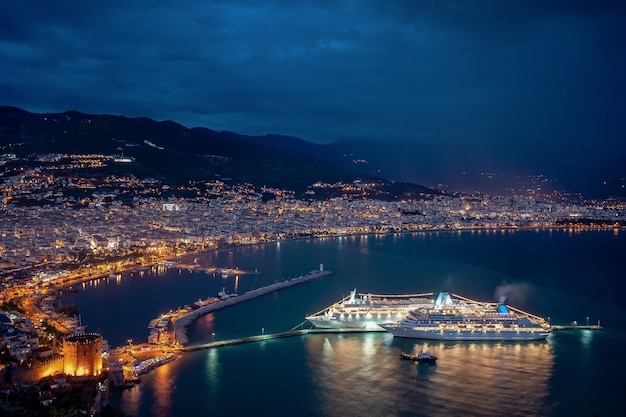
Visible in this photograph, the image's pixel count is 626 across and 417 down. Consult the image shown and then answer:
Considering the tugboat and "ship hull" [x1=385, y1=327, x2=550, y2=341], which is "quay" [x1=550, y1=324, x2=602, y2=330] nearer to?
"ship hull" [x1=385, y1=327, x2=550, y2=341]

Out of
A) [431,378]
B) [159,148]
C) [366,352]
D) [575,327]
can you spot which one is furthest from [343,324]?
[159,148]

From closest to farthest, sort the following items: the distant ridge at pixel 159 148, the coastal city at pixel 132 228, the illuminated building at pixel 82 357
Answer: the illuminated building at pixel 82 357 → the coastal city at pixel 132 228 → the distant ridge at pixel 159 148

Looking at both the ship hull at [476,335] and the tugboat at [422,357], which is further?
the ship hull at [476,335]

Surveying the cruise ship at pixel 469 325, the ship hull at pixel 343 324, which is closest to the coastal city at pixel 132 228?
the ship hull at pixel 343 324

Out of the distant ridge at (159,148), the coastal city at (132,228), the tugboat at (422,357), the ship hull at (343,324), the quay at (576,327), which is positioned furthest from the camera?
the distant ridge at (159,148)

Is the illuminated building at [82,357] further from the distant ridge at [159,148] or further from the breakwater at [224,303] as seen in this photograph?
the distant ridge at [159,148]

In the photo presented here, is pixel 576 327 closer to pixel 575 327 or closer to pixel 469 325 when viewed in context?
pixel 575 327

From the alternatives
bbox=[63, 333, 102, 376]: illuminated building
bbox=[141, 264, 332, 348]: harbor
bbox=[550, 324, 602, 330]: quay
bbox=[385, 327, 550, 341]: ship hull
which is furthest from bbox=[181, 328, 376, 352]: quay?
bbox=[550, 324, 602, 330]: quay
